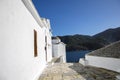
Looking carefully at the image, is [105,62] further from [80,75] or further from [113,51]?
[80,75]

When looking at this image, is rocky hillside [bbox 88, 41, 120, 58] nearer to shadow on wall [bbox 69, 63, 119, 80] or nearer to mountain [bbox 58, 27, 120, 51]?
shadow on wall [bbox 69, 63, 119, 80]

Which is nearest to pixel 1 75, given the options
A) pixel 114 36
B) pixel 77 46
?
pixel 77 46

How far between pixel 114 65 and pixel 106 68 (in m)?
0.82

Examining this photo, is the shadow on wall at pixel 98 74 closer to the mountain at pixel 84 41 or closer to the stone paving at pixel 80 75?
the stone paving at pixel 80 75

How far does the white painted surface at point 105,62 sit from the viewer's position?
791 cm

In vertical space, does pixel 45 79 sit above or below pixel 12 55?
below

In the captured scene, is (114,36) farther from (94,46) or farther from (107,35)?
(94,46)

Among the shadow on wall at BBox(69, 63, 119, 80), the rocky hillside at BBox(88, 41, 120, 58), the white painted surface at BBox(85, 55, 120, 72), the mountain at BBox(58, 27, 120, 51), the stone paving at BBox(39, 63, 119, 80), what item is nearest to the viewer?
the shadow on wall at BBox(69, 63, 119, 80)

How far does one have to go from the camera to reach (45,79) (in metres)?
7.00

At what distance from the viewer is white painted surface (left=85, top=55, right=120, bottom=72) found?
791 centimetres

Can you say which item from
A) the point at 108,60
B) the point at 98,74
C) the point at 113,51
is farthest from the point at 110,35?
the point at 98,74

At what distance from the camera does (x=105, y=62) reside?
354 inches

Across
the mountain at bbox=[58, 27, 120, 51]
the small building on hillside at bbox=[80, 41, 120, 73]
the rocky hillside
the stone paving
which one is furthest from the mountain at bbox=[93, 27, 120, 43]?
the stone paving

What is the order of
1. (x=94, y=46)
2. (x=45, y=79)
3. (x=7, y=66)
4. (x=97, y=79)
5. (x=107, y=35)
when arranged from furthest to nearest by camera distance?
(x=107, y=35) → (x=94, y=46) → (x=45, y=79) → (x=97, y=79) → (x=7, y=66)
